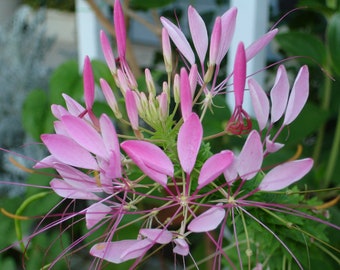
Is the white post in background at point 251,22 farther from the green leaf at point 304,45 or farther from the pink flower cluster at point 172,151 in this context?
the pink flower cluster at point 172,151

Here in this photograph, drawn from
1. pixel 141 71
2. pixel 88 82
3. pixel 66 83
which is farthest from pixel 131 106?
pixel 141 71

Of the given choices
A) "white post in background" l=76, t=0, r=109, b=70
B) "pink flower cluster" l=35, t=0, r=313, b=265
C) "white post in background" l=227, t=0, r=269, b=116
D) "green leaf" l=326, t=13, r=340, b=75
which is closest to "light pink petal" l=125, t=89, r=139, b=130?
"pink flower cluster" l=35, t=0, r=313, b=265

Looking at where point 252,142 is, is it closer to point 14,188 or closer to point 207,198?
point 207,198

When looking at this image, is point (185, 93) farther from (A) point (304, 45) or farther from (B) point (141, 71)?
(B) point (141, 71)

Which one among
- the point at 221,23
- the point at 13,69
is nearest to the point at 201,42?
the point at 221,23

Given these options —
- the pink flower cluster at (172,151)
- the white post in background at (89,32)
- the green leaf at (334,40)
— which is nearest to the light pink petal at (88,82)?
the pink flower cluster at (172,151)

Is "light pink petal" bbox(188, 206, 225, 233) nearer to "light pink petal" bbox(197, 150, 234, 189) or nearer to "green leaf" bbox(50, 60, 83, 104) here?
"light pink petal" bbox(197, 150, 234, 189)
